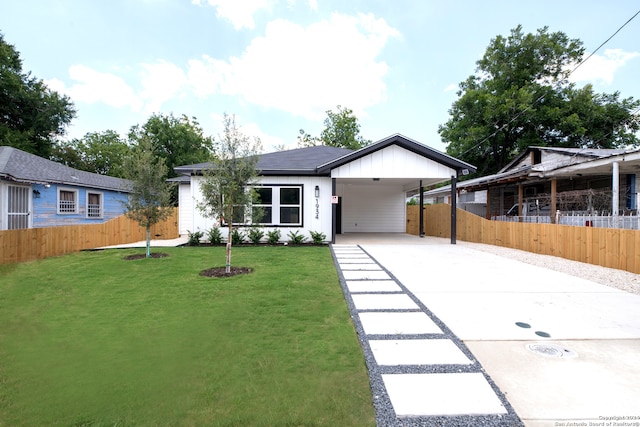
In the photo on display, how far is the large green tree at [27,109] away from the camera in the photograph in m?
20.1

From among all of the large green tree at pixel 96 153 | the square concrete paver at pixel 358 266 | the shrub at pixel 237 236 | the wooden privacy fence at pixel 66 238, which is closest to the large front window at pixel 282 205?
the shrub at pixel 237 236

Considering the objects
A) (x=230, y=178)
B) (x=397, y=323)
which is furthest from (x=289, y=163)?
(x=397, y=323)

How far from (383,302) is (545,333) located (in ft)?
6.18

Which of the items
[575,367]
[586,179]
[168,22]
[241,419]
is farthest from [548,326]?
[168,22]

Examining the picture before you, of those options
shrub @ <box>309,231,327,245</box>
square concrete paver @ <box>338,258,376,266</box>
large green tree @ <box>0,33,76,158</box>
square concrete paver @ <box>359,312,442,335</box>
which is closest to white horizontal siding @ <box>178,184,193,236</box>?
shrub @ <box>309,231,327,245</box>

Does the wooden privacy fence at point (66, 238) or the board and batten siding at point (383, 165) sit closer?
the wooden privacy fence at point (66, 238)

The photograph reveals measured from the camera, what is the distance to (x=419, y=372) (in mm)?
2520

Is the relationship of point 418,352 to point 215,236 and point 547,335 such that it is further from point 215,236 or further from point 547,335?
point 215,236

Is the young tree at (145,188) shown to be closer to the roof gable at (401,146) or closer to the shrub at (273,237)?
the shrub at (273,237)

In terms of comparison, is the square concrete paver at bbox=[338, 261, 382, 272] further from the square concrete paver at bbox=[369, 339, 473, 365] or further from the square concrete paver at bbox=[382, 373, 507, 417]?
the square concrete paver at bbox=[382, 373, 507, 417]

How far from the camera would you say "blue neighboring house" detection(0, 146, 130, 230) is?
10.9 metres

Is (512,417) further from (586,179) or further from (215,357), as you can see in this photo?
(586,179)

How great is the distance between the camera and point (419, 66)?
750 inches

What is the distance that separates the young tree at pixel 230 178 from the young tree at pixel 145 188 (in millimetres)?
2907
